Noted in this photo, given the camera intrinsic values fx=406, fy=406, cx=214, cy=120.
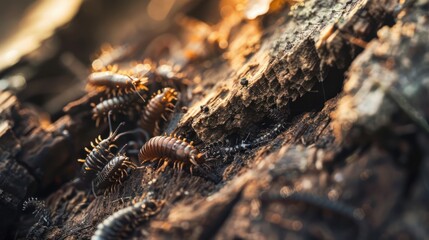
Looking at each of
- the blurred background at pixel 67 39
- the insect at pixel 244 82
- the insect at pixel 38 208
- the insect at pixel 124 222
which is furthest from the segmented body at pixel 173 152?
the blurred background at pixel 67 39

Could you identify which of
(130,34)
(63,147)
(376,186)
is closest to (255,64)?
(376,186)

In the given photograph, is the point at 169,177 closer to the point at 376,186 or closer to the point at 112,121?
the point at 112,121

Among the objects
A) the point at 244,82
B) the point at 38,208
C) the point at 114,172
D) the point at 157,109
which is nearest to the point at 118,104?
the point at 157,109

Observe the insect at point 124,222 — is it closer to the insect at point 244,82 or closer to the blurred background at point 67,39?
the insect at point 244,82

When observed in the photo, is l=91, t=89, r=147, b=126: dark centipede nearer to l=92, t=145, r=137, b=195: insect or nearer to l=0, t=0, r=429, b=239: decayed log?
l=0, t=0, r=429, b=239: decayed log

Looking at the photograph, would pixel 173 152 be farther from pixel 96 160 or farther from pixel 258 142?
pixel 96 160

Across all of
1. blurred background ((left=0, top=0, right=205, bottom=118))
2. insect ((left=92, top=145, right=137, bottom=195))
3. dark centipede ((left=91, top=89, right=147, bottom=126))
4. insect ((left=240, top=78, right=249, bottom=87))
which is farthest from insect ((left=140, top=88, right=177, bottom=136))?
blurred background ((left=0, top=0, right=205, bottom=118))
